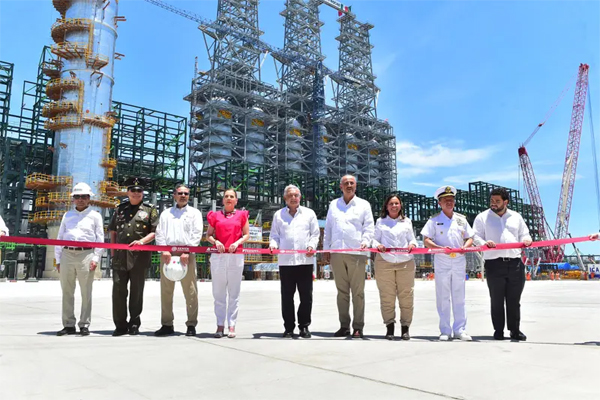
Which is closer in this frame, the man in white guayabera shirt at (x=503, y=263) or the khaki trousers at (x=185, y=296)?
the man in white guayabera shirt at (x=503, y=263)

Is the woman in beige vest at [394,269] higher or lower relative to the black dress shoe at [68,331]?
higher

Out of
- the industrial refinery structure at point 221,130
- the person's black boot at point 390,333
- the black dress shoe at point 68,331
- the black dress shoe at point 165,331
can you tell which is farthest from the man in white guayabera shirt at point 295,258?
the industrial refinery structure at point 221,130

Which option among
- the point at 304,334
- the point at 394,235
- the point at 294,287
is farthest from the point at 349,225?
the point at 304,334

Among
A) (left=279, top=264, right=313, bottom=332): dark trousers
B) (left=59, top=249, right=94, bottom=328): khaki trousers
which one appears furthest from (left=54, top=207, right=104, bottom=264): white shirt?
(left=279, top=264, right=313, bottom=332): dark trousers

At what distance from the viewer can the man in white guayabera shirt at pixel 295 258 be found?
5855 millimetres

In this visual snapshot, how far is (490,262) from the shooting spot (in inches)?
230

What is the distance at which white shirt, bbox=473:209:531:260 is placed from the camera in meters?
5.76

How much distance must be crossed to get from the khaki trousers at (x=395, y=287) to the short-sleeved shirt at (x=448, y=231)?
50cm

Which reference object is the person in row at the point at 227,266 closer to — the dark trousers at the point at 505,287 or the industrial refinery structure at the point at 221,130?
the dark trousers at the point at 505,287

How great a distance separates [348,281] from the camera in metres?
5.92

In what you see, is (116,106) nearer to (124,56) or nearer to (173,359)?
(124,56)

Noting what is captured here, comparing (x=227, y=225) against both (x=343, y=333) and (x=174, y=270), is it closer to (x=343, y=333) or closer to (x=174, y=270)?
(x=174, y=270)

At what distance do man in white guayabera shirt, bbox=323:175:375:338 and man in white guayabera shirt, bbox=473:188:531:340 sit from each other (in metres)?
1.50

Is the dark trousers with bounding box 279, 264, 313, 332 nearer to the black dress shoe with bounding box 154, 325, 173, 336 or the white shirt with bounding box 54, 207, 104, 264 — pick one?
the black dress shoe with bounding box 154, 325, 173, 336
